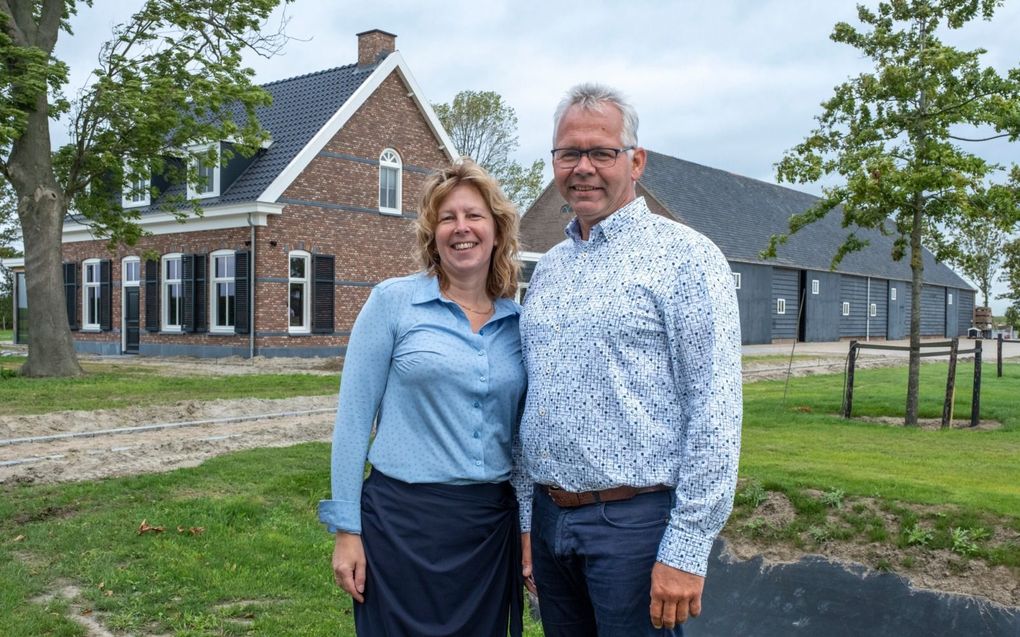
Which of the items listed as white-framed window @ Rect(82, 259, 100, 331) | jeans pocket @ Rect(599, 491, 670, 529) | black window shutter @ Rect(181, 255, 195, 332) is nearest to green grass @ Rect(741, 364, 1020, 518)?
jeans pocket @ Rect(599, 491, 670, 529)

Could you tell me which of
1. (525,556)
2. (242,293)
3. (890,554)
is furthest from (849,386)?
(242,293)

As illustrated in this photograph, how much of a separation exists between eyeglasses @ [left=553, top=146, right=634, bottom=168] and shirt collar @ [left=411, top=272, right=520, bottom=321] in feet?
1.71

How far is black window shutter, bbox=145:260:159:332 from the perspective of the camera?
2481 cm

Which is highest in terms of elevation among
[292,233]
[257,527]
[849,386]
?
[292,233]

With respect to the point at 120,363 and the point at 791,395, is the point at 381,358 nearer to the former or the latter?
the point at 791,395

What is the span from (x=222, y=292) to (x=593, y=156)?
71.3 feet

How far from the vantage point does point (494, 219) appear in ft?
9.86

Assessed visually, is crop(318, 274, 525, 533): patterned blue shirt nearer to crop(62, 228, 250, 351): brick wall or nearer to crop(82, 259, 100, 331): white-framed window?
crop(62, 228, 250, 351): brick wall

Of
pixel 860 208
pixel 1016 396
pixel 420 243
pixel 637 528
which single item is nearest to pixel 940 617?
pixel 637 528

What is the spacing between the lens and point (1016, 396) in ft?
48.4

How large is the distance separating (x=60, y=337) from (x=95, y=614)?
1363cm

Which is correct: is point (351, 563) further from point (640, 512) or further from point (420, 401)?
point (640, 512)

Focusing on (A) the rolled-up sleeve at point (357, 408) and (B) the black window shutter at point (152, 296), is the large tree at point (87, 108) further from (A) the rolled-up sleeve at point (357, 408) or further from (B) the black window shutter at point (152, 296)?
(A) the rolled-up sleeve at point (357, 408)

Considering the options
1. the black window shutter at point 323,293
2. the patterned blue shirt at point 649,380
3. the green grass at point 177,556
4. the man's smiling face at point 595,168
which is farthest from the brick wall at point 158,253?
the patterned blue shirt at point 649,380
